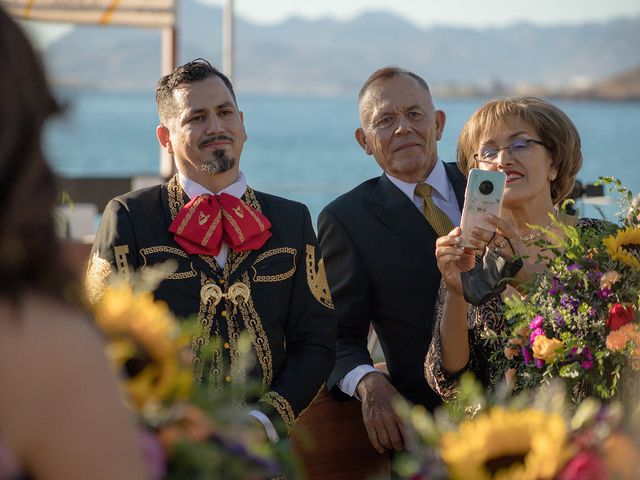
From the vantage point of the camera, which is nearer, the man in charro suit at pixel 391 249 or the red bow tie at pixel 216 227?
the red bow tie at pixel 216 227

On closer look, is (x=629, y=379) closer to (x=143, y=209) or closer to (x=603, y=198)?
(x=143, y=209)

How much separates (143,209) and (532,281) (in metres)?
1.25

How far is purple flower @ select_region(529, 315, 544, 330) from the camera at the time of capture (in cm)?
279

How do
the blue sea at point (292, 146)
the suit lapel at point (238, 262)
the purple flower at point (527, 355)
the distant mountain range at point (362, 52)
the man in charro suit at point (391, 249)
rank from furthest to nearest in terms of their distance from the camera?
the distant mountain range at point (362, 52)
the blue sea at point (292, 146)
the man in charro suit at point (391, 249)
the suit lapel at point (238, 262)
the purple flower at point (527, 355)

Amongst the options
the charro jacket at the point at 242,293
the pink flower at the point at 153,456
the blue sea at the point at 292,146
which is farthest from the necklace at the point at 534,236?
the pink flower at the point at 153,456

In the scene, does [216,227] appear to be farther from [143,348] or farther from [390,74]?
[143,348]

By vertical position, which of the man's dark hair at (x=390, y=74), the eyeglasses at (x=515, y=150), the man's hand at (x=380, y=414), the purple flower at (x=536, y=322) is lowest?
the man's hand at (x=380, y=414)

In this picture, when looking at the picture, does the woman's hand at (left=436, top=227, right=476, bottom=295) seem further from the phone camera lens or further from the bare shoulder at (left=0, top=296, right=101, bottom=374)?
the bare shoulder at (left=0, top=296, right=101, bottom=374)

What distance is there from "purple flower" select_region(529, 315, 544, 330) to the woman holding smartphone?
0.25 meters

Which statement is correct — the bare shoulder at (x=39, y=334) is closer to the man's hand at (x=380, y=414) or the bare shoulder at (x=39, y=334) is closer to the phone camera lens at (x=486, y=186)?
the phone camera lens at (x=486, y=186)

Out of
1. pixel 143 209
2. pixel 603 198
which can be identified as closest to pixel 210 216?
pixel 143 209

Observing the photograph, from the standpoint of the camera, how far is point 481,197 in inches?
124

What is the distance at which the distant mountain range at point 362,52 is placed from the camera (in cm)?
13512

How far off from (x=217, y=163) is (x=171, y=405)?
186 centimetres
